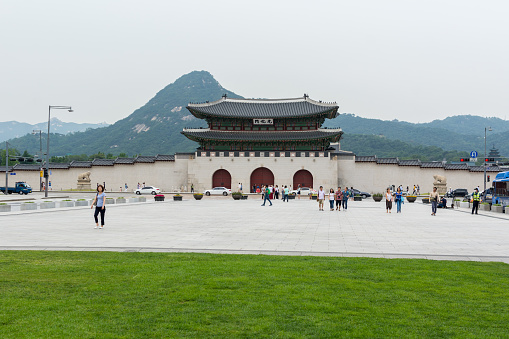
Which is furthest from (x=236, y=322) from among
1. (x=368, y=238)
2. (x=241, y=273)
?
(x=368, y=238)

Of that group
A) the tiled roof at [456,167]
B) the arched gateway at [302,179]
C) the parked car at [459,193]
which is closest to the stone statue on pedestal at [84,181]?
the arched gateway at [302,179]

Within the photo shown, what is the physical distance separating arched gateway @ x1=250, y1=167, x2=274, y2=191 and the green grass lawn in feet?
160

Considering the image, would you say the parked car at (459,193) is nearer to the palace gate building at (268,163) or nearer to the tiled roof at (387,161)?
the palace gate building at (268,163)

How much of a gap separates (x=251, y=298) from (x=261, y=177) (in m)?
51.7

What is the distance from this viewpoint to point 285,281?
712cm

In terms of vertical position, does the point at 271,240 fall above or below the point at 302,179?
below

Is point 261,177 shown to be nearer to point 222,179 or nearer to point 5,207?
point 222,179

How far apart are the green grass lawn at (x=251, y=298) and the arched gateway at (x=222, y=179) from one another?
49.2m

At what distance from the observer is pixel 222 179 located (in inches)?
2298

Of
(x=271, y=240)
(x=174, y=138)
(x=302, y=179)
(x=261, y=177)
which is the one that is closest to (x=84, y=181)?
(x=261, y=177)

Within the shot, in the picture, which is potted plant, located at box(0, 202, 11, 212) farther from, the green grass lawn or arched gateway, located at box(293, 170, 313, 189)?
arched gateway, located at box(293, 170, 313, 189)

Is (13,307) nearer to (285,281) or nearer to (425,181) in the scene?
(285,281)

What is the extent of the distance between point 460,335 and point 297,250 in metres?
6.17

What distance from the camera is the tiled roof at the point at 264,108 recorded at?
5653cm
